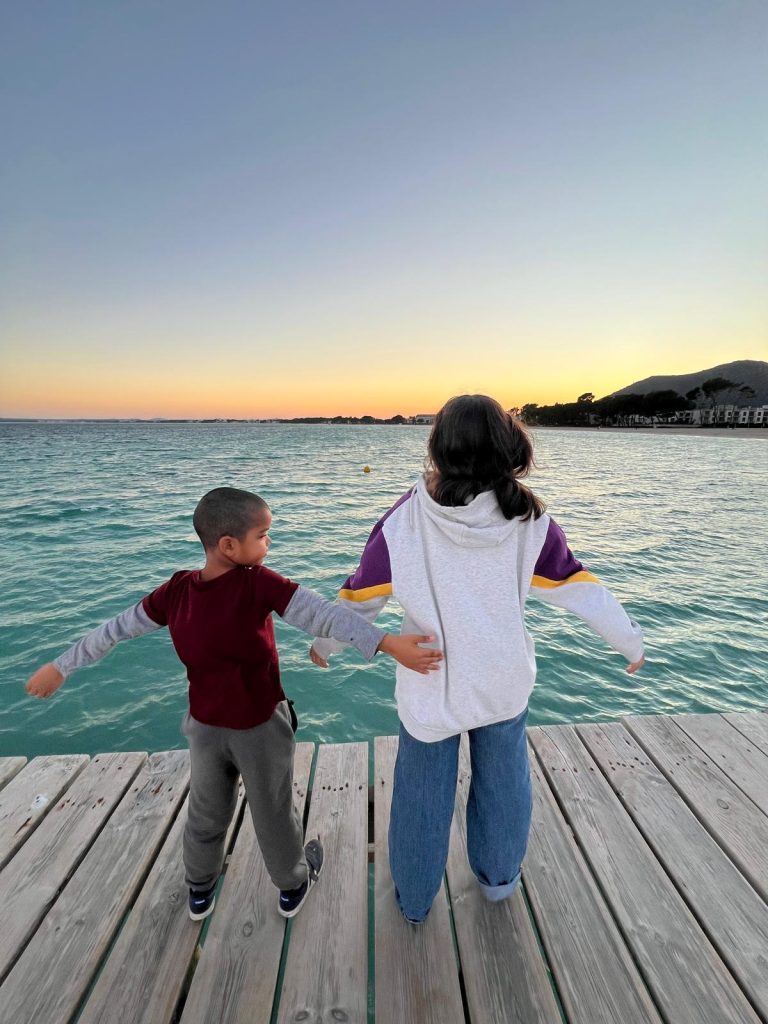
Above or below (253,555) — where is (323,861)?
below

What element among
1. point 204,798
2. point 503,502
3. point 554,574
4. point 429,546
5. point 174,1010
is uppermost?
point 503,502

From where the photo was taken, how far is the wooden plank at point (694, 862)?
1.92 metres

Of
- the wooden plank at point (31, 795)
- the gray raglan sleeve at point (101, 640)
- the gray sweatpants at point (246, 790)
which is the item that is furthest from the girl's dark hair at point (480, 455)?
the wooden plank at point (31, 795)

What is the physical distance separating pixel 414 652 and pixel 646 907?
1.61 m

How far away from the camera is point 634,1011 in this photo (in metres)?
1.72

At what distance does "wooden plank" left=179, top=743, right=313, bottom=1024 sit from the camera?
5.73 feet

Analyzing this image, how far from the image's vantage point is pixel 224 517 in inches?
66.0

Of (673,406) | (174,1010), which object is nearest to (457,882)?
(174,1010)

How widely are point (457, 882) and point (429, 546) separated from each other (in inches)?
63.7

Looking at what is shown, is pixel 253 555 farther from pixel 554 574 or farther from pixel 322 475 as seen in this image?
pixel 322 475

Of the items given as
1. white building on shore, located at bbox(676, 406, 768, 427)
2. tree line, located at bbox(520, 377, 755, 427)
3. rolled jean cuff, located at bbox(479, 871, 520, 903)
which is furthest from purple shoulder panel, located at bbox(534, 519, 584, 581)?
white building on shore, located at bbox(676, 406, 768, 427)

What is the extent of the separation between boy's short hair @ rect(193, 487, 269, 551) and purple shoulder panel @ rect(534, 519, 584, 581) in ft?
A: 3.26

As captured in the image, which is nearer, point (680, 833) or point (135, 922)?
point (135, 922)

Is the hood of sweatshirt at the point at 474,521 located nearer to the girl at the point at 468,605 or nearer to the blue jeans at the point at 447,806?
the girl at the point at 468,605
